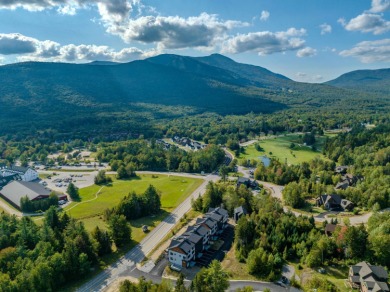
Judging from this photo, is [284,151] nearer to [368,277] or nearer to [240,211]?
[240,211]

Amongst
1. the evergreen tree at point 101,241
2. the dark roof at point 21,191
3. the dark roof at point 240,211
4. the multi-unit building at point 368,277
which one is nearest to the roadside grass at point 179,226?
the evergreen tree at point 101,241

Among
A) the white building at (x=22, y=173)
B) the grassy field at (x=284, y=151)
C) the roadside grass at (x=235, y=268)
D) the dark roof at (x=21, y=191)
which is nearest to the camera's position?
the roadside grass at (x=235, y=268)

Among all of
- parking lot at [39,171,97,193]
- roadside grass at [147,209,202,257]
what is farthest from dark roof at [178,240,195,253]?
parking lot at [39,171,97,193]

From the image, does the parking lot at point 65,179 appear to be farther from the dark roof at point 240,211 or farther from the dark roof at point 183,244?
the dark roof at point 183,244

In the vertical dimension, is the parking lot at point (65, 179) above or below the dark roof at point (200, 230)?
below

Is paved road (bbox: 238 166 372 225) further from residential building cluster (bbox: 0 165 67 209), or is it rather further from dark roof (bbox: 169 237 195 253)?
residential building cluster (bbox: 0 165 67 209)

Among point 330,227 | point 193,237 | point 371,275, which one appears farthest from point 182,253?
point 330,227
